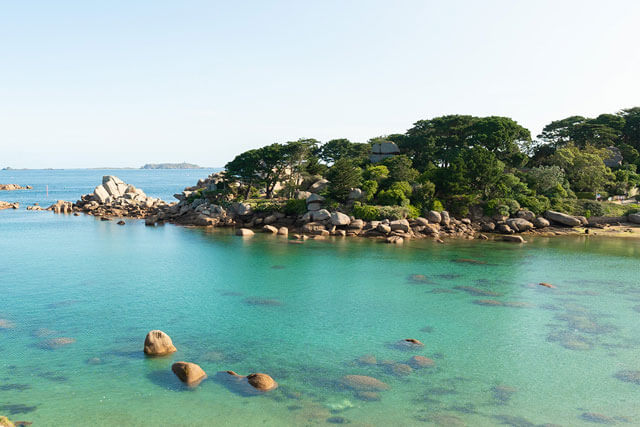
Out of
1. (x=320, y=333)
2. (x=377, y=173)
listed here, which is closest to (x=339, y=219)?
(x=377, y=173)

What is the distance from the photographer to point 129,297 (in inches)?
1102

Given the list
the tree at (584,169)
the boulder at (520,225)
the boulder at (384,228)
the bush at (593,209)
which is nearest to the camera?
the boulder at (384,228)

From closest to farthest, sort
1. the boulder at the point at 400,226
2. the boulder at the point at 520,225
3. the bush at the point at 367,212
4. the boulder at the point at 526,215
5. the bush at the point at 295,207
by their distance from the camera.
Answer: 1. the boulder at the point at 400,226
2. the boulder at the point at 520,225
3. the bush at the point at 367,212
4. the boulder at the point at 526,215
5. the bush at the point at 295,207

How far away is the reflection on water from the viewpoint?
14758 millimetres

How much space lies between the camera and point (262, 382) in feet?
52.3

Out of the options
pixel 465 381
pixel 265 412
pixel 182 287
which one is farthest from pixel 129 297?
pixel 465 381

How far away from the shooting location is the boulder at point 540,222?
181 feet

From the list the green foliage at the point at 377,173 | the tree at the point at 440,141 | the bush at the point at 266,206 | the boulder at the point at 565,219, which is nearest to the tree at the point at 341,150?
the tree at the point at 440,141

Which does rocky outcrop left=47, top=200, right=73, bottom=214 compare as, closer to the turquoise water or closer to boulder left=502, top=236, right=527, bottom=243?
the turquoise water

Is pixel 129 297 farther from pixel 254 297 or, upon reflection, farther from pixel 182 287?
pixel 254 297

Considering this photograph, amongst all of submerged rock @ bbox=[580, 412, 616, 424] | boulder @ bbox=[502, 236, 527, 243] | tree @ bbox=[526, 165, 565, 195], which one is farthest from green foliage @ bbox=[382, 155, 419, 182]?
submerged rock @ bbox=[580, 412, 616, 424]

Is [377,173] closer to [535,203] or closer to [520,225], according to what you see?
[520,225]

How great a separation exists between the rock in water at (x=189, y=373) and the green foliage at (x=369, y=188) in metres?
43.9

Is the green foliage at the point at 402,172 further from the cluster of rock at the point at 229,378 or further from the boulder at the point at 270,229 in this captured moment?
the cluster of rock at the point at 229,378
